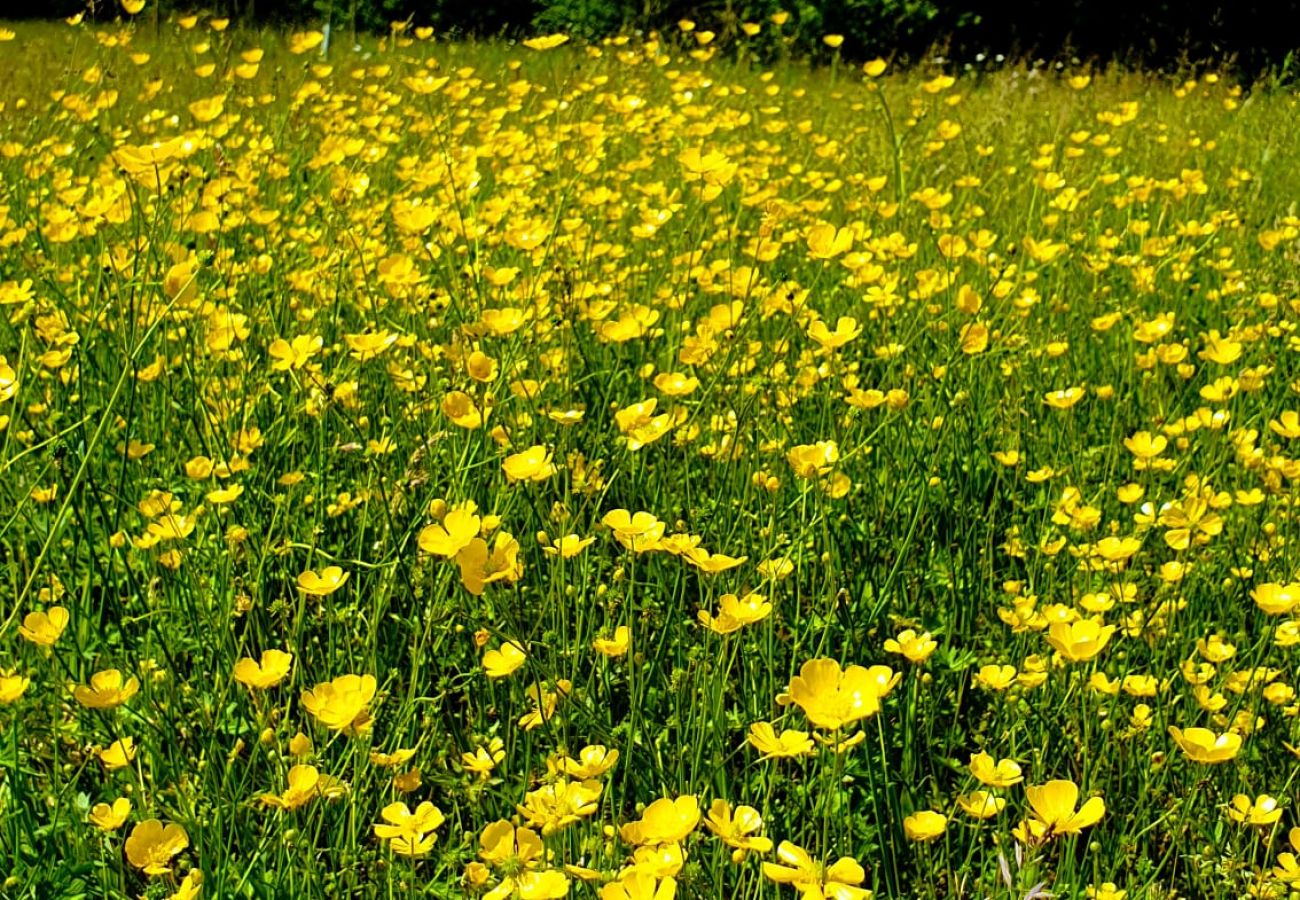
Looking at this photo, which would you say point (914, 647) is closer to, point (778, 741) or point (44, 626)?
point (778, 741)

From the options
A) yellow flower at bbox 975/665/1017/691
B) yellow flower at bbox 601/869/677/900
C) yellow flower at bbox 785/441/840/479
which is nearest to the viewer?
yellow flower at bbox 601/869/677/900

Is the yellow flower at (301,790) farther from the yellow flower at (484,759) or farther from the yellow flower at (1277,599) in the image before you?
the yellow flower at (1277,599)

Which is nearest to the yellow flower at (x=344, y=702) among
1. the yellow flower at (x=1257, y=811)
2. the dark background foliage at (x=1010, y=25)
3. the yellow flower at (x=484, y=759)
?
the yellow flower at (x=484, y=759)

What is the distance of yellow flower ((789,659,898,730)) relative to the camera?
107 cm

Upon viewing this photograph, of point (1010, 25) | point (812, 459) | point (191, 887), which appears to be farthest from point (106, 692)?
point (1010, 25)

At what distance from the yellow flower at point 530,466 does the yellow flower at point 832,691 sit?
411mm

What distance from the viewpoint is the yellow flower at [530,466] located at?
1.40m

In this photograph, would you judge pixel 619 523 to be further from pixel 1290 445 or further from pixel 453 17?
pixel 453 17

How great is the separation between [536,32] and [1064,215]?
7.89 metres

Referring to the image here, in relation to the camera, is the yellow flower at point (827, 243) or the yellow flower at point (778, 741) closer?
the yellow flower at point (778, 741)

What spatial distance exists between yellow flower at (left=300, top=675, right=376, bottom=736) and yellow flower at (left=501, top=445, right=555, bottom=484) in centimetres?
31

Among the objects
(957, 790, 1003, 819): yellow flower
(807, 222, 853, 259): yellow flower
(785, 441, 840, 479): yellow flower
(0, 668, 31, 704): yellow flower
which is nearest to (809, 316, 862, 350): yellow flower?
(807, 222, 853, 259): yellow flower

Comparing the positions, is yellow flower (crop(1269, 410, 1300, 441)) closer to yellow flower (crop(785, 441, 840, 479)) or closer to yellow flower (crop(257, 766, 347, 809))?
yellow flower (crop(785, 441, 840, 479))

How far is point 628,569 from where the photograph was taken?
5.96 ft
